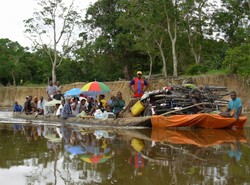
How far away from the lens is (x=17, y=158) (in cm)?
741

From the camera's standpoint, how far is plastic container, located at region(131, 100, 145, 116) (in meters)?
14.0

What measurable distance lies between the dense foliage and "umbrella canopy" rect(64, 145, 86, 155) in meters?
16.1

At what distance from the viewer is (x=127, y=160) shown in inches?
275

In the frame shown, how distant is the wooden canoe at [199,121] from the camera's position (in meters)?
12.3

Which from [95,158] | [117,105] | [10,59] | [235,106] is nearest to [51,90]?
[117,105]

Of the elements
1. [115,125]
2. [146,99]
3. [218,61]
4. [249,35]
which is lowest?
[115,125]

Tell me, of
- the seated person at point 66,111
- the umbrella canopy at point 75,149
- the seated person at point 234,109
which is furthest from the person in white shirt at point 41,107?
the umbrella canopy at point 75,149

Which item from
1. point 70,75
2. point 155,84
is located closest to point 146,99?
point 155,84

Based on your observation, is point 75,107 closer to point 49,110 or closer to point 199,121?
point 49,110

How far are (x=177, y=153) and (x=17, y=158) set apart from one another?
3210mm

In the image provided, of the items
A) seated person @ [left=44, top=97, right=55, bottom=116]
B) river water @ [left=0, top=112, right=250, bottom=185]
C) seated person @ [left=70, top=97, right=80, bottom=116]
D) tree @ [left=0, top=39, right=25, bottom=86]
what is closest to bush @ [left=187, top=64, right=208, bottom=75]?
seated person @ [left=44, top=97, right=55, bottom=116]

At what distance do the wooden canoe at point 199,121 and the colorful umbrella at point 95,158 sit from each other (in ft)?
18.3

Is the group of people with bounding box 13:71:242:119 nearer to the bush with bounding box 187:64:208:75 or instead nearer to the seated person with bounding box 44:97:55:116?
the seated person with bounding box 44:97:55:116

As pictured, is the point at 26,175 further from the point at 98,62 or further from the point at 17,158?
the point at 98,62
